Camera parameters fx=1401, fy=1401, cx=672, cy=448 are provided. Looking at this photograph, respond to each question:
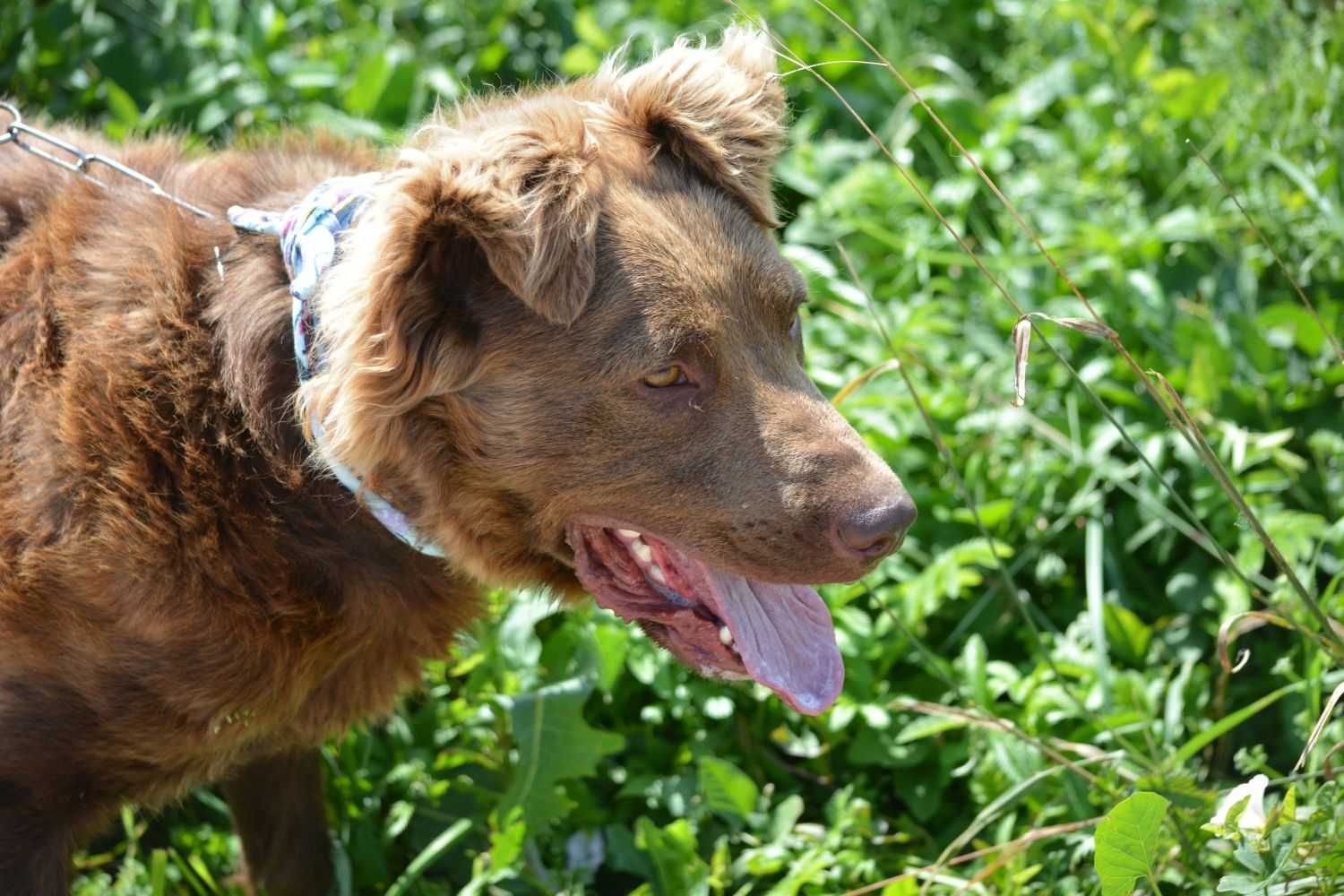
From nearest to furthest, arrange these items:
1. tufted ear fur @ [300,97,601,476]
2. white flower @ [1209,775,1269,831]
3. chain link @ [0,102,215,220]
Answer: white flower @ [1209,775,1269,831] → tufted ear fur @ [300,97,601,476] → chain link @ [0,102,215,220]

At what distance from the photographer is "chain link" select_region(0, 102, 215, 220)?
298cm

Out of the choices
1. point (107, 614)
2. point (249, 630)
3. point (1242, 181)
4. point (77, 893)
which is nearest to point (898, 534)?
point (249, 630)

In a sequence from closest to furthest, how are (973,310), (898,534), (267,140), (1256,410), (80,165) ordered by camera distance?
(898,534) < (80,165) < (267,140) < (1256,410) < (973,310)

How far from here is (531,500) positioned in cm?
281

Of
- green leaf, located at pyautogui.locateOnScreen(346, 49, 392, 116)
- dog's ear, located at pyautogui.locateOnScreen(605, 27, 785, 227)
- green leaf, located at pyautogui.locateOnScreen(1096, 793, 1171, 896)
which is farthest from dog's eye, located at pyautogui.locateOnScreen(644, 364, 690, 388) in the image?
green leaf, located at pyautogui.locateOnScreen(346, 49, 392, 116)

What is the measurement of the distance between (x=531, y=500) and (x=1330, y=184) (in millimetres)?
3017

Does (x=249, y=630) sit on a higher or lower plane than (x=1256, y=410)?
lower

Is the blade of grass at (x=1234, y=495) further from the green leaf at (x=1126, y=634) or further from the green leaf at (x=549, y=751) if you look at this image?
the green leaf at (x=549, y=751)

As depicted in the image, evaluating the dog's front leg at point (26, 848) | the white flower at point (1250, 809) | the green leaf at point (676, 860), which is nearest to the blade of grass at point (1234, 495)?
the white flower at point (1250, 809)

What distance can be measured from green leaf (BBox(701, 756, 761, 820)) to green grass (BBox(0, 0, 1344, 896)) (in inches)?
0.4

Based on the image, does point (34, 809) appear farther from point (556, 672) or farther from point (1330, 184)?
point (1330, 184)

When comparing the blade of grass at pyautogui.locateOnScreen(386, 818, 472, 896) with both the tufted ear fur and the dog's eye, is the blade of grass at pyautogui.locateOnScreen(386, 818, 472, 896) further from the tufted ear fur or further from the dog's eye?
the dog's eye

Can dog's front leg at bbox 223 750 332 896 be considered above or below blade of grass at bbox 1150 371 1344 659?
below

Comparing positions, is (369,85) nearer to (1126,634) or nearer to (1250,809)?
(1126,634)
